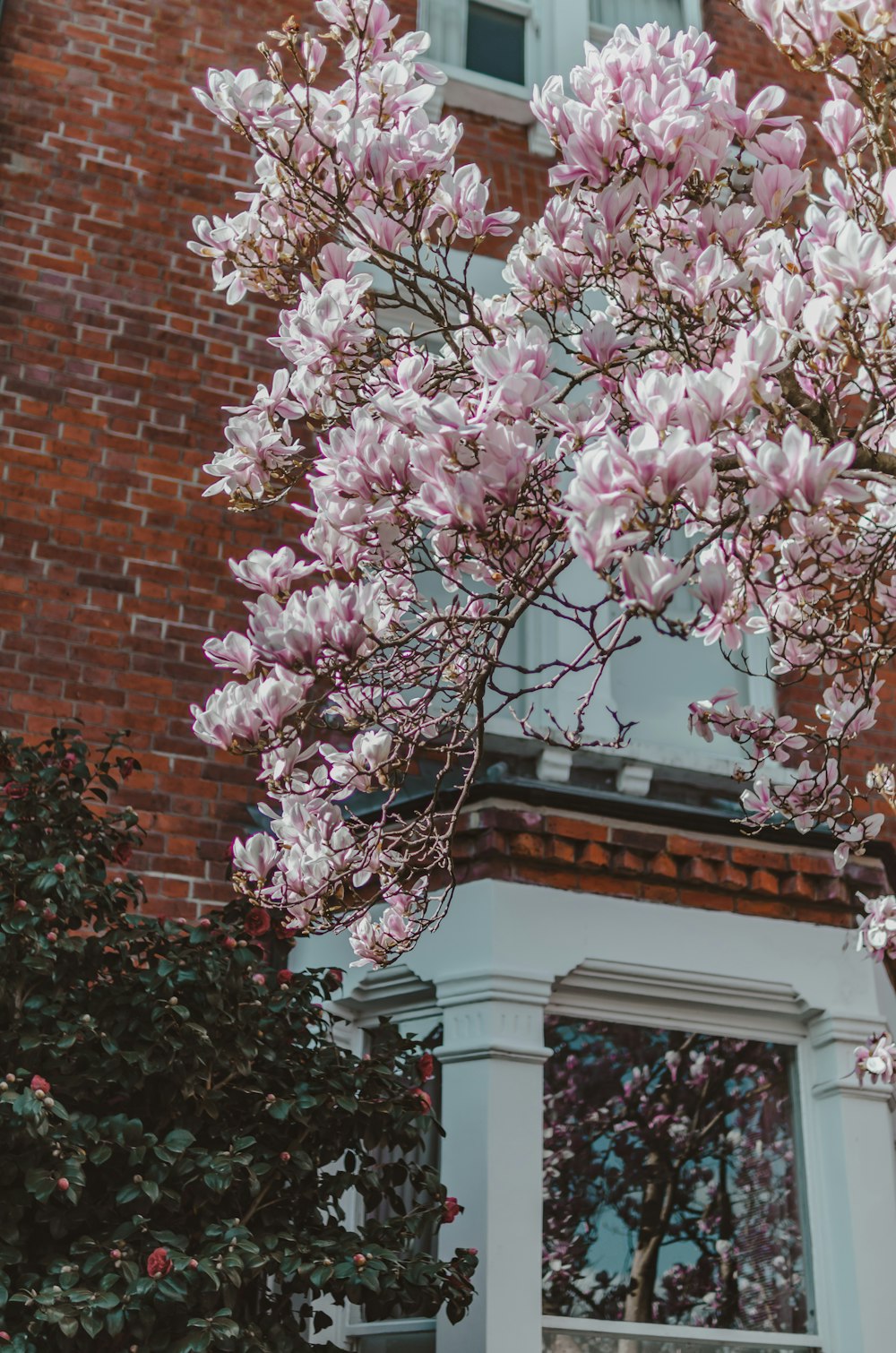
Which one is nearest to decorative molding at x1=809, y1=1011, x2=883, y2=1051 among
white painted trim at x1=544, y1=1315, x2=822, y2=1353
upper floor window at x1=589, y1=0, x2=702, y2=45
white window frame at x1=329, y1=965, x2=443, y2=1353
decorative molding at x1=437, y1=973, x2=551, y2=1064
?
white painted trim at x1=544, y1=1315, x2=822, y2=1353

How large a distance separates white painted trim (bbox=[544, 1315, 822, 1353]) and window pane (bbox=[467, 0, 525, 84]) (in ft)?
19.4

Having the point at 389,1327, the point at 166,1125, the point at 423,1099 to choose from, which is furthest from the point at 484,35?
the point at 389,1327

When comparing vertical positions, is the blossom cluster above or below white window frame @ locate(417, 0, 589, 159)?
below

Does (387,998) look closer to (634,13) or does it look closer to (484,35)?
(484,35)

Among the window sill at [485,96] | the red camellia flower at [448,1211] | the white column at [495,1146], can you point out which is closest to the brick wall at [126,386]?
the window sill at [485,96]

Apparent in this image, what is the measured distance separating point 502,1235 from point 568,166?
3211 millimetres

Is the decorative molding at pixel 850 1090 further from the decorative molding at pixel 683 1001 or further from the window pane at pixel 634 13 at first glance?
the window pane at pixel 634 13

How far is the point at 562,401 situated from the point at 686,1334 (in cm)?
320

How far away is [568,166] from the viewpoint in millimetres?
2996

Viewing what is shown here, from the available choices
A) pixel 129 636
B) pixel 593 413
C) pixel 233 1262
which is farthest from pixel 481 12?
pixel 233 1262

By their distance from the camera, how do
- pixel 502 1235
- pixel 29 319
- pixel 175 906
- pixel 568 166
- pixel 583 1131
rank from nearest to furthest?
pixel 568 166 < pixel 502 1235 < pixel 583 1131 < pixel 175 906 < pixel 29 319

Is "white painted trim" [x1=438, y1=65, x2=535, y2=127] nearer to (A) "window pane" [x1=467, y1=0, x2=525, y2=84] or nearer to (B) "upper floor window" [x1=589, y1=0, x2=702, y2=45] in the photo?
(A) "window pane" [x1=467, y1=0, x2=525, y2=84]

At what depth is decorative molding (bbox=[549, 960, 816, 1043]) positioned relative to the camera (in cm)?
507

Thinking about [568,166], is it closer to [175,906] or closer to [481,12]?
[175,906]
